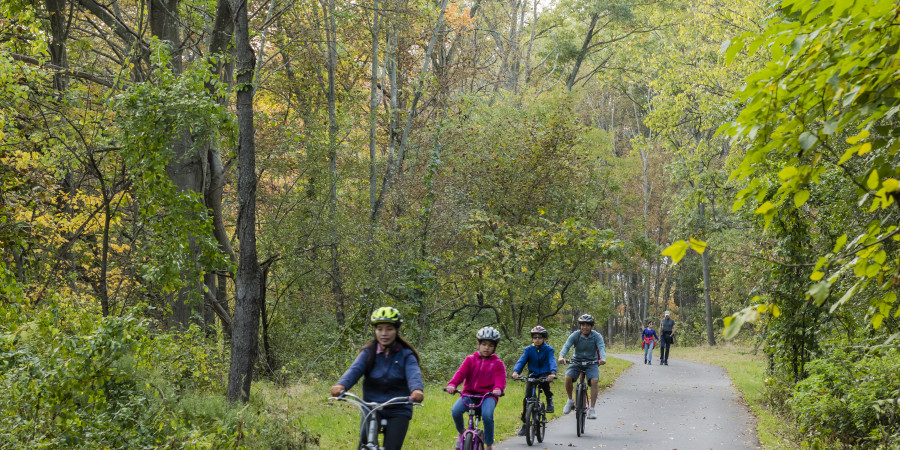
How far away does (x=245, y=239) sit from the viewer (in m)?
9.62

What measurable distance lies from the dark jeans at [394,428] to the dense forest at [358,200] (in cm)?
212

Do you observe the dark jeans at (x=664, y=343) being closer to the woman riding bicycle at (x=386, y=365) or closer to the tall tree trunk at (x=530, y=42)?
the tall tree trunk at (x=530, y=42)

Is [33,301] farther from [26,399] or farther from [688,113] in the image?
[688,113]

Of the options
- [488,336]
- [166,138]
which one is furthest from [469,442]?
[166,138]

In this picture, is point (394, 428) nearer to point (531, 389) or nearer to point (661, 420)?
point (531, 389)

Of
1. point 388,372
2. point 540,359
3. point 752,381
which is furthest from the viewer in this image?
point 752,381

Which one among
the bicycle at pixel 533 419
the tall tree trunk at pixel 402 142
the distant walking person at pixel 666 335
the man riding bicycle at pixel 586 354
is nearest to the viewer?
the bicycle at pixel 533 419

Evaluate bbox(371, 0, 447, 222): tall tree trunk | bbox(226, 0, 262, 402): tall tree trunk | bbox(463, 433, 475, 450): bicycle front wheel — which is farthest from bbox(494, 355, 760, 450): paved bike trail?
bbox(371, 0, 447, 222): tall tree trunk

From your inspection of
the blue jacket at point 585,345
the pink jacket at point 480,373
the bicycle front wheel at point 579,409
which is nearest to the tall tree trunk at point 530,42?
the blue jacket at point 585,345

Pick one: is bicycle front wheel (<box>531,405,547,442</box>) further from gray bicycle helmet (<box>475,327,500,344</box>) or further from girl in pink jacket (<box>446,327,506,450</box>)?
gray bicycle helmet (<box>475,327,500,344</box>)

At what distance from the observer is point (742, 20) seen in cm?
2419

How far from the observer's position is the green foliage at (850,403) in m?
8.77

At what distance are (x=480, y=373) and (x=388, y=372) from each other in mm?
2902

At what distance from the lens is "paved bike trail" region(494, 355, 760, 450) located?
36.5ft
